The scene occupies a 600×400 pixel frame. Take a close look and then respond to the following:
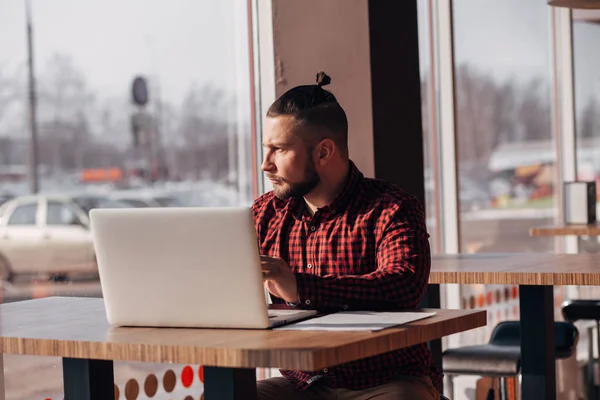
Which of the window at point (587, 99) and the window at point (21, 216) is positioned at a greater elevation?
the window at point (587, 99)

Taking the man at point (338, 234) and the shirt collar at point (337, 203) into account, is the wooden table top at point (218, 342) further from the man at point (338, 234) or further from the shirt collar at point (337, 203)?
the shirt collar at point (337, 203)

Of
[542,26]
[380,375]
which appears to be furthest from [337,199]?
[542,26]

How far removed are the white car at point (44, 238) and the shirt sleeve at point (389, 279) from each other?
116cm

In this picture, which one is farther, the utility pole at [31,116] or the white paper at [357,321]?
the utility pole at [31,116]

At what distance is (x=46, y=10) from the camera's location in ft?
10.1

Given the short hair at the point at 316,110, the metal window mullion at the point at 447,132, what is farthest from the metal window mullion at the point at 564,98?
the short hair at the point at 316,110

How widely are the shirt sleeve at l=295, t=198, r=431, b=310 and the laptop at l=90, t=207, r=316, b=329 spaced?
4.7 inches

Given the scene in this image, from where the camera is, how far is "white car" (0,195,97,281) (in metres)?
2.97

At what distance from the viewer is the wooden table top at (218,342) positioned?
1.68 m

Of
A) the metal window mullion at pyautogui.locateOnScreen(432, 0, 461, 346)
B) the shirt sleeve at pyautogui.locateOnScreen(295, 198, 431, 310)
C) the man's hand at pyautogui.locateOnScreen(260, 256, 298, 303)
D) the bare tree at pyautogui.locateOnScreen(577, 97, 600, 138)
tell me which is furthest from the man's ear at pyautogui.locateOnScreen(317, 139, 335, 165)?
the bare tree at pyautogui.locateOnScreen(577, 97, 600, 138)

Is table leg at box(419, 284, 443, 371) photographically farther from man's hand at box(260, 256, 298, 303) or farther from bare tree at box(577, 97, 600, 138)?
bare tree at box(577, 97, 600, 138)

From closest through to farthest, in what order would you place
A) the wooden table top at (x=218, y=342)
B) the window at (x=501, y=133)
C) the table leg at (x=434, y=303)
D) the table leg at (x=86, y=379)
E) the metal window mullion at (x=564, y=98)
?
the wooden table top at (x=218, y=342)
the table leg at (x=86, y=379)
the table leg at (x=434, y=303)
the window at (x=501, y=133)
the metal window mullion at (x=564, y=98)

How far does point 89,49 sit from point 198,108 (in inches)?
21.4

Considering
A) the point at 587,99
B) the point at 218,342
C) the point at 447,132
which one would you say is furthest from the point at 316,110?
the point at 587,99
